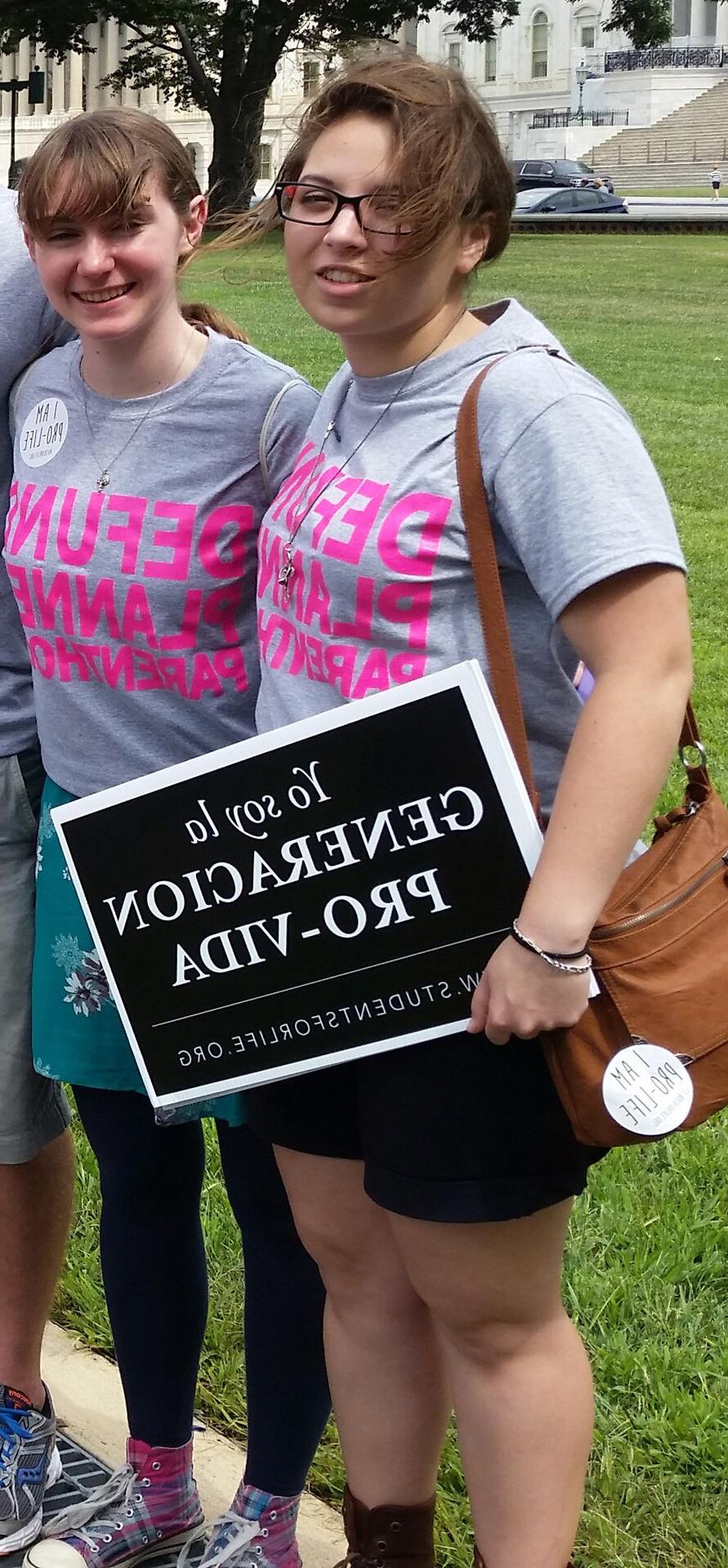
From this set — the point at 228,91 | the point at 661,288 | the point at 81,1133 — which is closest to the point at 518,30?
the point at 228,91

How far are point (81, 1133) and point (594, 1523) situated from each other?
168cm

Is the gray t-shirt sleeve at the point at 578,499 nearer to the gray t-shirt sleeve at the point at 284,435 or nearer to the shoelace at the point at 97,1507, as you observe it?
the gray t-shirt sleeve at the point at 284,435

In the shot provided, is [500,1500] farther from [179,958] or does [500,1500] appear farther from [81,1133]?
[81,1133]

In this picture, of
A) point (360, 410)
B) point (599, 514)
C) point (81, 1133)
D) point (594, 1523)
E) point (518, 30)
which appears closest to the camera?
point (599, 514)

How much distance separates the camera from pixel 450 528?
1881 millimetres

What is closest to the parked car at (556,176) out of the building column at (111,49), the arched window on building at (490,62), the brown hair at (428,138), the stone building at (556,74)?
the stone building at (556,74)

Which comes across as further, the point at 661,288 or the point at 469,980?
the point at 661,288

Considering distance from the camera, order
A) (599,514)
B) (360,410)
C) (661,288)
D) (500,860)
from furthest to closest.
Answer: (661,288)
(360,410)
(500,860)
(599,514)

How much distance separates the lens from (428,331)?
1.99 m

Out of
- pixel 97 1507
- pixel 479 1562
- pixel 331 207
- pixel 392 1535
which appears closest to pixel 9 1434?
pixel 97 1507

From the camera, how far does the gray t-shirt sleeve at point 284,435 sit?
2.25m

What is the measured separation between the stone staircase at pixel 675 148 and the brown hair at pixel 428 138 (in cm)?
6373

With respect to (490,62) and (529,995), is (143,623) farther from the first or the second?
(490,62)

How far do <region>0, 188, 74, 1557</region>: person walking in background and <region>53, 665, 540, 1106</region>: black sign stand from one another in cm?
42
